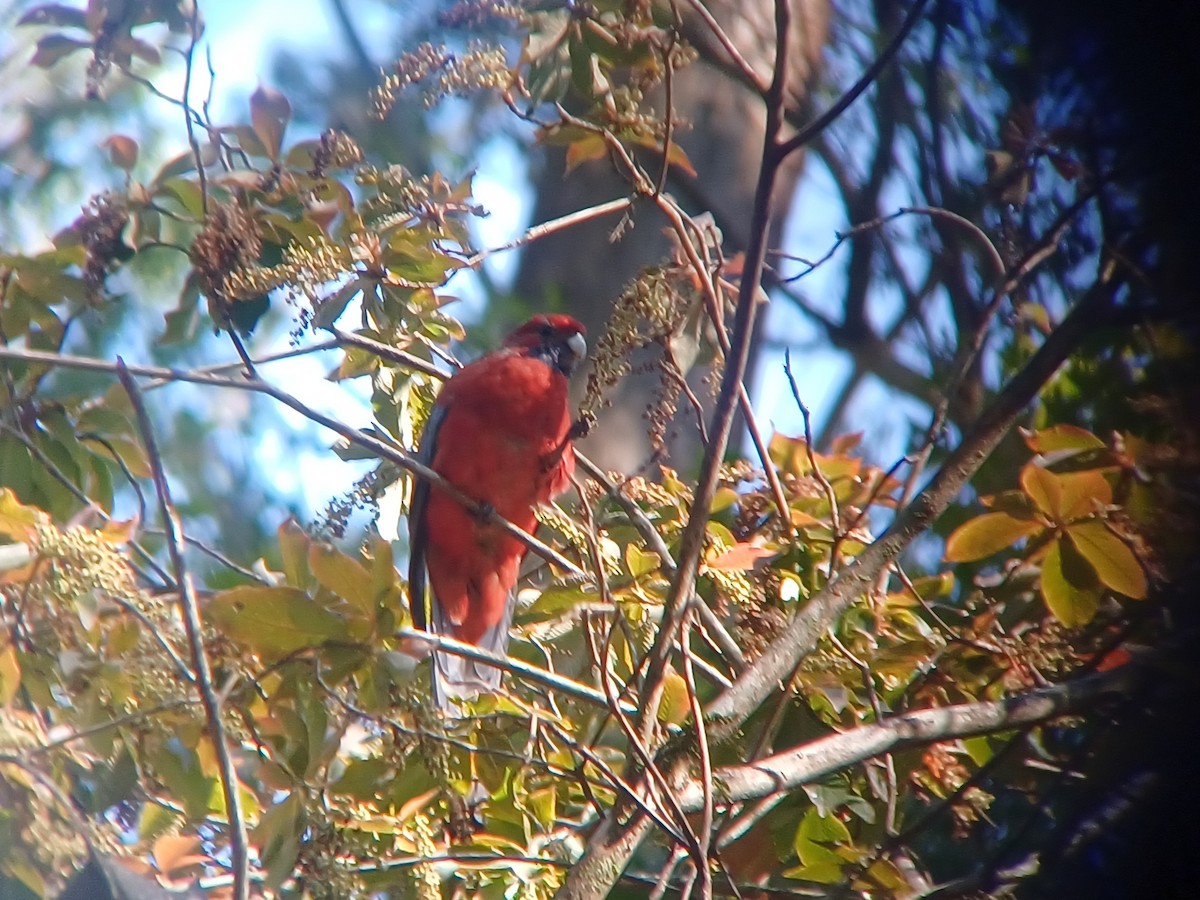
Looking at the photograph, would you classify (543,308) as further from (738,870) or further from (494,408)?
(738,870)

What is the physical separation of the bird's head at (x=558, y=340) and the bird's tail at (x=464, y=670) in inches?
37.0

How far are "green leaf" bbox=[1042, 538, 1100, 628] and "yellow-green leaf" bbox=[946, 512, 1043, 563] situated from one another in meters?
0.07

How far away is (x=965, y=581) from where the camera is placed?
9.20ft

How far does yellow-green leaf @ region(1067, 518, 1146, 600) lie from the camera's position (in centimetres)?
173

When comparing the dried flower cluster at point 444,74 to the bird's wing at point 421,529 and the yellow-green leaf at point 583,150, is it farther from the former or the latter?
the bird's wing at point 421,529

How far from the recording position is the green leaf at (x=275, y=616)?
6.35ft

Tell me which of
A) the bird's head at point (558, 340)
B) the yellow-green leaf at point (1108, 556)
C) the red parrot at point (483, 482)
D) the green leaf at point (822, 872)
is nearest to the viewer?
the yellow-green leaf at point (1108, 556)

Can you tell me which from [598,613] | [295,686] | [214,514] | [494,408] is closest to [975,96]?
[598,613]

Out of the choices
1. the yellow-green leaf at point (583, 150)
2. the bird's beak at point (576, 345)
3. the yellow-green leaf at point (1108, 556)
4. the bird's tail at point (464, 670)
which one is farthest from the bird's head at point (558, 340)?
the yellow-green leaf at point (1108, 556)

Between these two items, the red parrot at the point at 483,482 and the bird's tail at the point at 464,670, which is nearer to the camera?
the bird's tail at the point at 464,670

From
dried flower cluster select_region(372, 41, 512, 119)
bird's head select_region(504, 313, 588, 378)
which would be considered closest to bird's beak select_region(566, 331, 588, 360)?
bird's head select_region(504, 313, 588, 378)

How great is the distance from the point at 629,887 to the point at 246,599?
1041 mm

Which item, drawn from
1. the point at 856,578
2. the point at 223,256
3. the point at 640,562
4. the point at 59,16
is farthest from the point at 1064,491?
the point at 59,16

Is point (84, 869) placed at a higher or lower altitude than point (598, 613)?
lower
